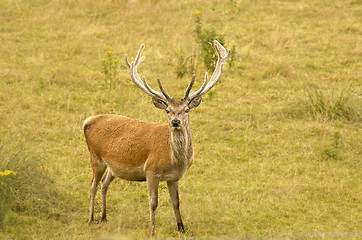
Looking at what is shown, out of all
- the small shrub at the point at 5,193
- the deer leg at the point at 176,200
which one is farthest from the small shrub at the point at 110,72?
the deer leg at the point at 176,200

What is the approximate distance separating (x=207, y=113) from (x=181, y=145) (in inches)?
186

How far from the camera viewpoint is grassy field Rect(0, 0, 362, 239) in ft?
25.0

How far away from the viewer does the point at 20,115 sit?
1098cm

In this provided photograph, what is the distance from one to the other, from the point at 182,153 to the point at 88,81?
643 cm

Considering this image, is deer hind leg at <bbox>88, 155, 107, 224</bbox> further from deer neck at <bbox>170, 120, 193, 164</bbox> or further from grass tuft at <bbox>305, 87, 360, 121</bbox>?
grass tuft at <bbox>305, 87, 360, 121</bbox>

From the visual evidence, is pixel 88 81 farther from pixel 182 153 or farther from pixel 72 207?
pixel 182 153

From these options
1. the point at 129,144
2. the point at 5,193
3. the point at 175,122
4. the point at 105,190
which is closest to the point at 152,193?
the point at 129,144

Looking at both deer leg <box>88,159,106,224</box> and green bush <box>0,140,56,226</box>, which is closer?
green bush <box>0,140,56,226</box>

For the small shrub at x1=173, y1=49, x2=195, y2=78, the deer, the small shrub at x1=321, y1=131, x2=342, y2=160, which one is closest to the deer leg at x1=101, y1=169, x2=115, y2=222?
the deer

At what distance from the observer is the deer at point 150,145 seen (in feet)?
22.0

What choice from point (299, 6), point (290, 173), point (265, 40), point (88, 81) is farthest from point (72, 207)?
point (299, 6)

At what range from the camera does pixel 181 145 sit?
6684mm

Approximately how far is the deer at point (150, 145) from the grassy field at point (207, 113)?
0.53 meters

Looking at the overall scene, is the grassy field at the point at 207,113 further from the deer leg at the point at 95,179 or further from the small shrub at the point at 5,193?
the deer leg at the point at 95,179
